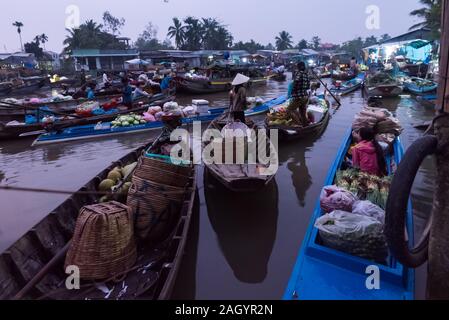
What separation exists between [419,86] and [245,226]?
50.5 ft

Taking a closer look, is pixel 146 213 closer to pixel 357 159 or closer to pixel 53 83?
pixel 357 159

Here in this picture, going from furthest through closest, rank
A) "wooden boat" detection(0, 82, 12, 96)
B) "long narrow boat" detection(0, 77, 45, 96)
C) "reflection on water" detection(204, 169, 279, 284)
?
"long narrow boat" detection(0, 77, 45, 96) → "wooden boat" detection(0, 82, 12, 96) → "reflection on water" detection(204, 169, 279, 284)

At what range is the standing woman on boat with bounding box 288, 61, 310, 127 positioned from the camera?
909 centimetres

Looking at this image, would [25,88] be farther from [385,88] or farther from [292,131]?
[385,88]

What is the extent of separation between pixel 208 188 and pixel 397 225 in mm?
4729

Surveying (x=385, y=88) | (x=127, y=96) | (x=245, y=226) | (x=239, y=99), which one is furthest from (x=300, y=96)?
(x=385, y=88)

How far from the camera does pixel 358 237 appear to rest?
302 cm

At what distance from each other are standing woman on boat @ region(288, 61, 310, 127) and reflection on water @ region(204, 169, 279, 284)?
3497 mm

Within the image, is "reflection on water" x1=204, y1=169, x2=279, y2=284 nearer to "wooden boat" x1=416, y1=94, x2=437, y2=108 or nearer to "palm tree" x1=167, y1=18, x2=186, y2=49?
"wooden boat" x1=416, y1=94, x2=437, y2=108

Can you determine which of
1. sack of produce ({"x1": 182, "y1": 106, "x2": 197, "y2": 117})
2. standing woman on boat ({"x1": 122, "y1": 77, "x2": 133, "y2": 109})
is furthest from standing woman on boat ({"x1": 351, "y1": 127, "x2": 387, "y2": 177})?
standing woman on boat ({"x1": 122, "y1": 77, "x2": 133, "y2": 109})

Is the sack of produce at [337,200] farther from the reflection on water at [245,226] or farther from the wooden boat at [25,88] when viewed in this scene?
the wooden boat at [25,88]

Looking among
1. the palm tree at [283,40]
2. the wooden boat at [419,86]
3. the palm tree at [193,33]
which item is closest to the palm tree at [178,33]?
the palm tree at [193,33]

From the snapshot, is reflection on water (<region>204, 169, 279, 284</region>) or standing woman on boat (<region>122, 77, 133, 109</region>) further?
standing woman on boat (<region>122, 77, 133, 109</region>)
